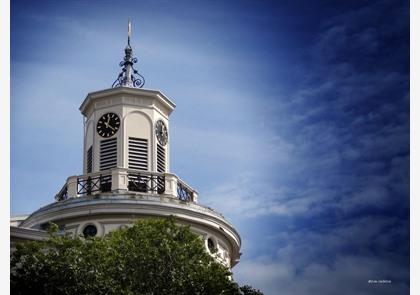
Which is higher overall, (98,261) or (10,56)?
(10,56)

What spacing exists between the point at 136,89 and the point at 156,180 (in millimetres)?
4198

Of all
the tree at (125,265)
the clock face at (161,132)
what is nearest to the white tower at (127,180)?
the clock face at (161,132)

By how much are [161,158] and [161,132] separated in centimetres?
118

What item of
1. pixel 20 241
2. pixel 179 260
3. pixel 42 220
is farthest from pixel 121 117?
pixel 179 260

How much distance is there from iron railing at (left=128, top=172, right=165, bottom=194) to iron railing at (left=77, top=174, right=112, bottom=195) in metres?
0.84

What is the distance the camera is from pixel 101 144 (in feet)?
151

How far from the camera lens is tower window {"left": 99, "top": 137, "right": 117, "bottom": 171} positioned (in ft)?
149

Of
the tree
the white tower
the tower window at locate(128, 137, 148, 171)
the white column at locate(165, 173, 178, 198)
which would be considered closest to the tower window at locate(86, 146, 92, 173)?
the white tower

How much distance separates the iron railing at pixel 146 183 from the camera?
146 ft
